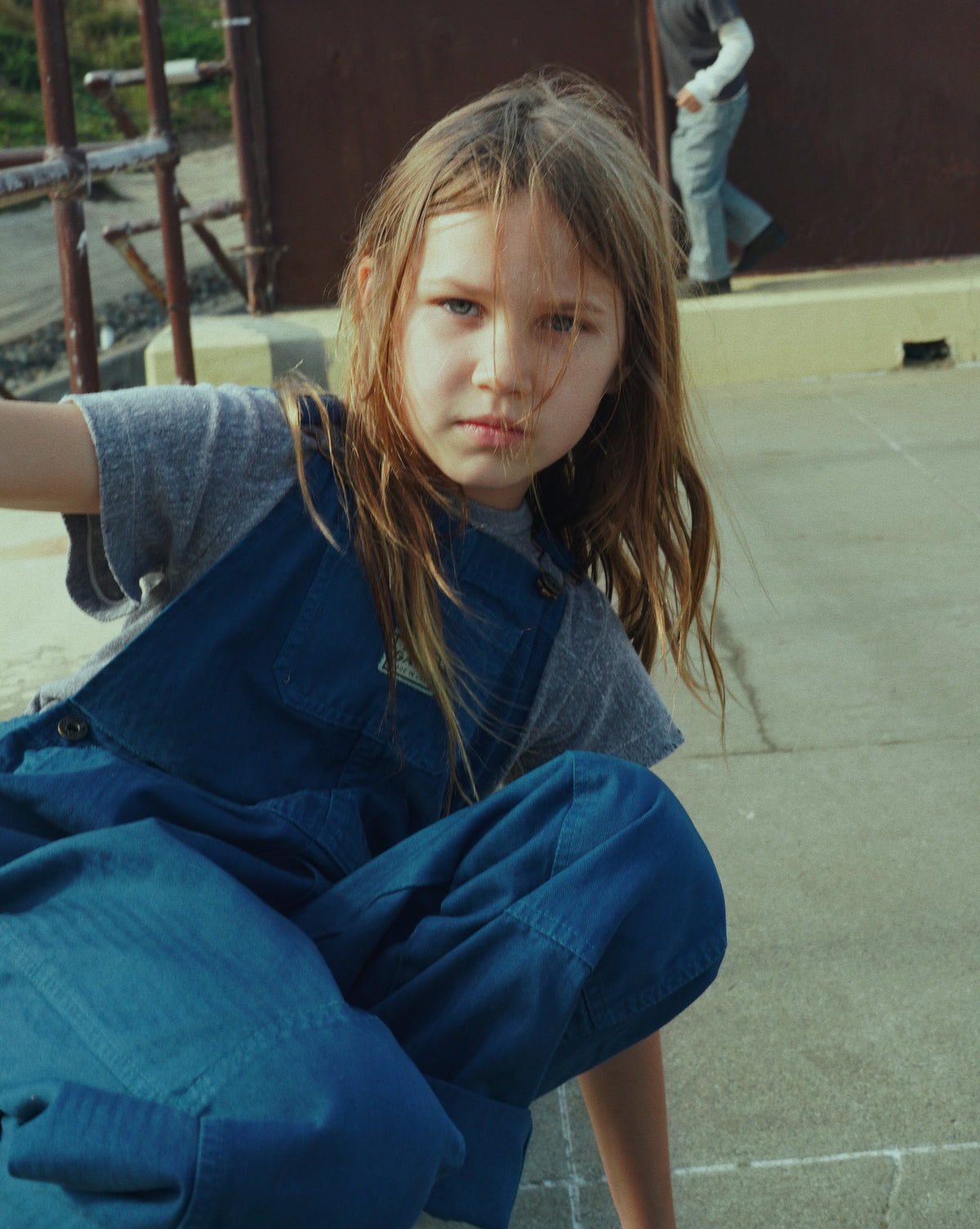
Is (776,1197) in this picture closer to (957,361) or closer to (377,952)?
(377,952)

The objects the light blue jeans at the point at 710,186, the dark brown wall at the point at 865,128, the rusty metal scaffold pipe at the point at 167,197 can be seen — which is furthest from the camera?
the dark brown wall at the point at 865,128

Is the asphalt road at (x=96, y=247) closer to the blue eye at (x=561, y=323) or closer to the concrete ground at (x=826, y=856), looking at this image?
the concrete ground at (x=826, y=856)

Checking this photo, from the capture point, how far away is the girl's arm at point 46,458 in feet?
4.10

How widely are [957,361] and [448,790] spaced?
455cm

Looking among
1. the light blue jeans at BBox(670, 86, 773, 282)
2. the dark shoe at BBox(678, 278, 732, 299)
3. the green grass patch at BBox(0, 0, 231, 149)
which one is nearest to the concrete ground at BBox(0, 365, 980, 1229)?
the dark shoe at BBox(678, 278, 732, 299)

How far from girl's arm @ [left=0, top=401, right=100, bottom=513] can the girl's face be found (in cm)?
33

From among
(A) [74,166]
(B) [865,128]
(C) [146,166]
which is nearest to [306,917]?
(A) [74,166]

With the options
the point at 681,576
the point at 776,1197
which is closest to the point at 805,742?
the point at 681,576

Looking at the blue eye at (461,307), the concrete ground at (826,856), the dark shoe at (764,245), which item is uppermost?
the blue eye at (461,307)

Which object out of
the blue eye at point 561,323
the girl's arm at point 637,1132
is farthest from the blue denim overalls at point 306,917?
the blue eye at point 561,323

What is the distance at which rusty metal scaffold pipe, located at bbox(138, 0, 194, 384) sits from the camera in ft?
13.5

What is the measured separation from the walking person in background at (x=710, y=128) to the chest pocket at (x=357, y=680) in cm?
411

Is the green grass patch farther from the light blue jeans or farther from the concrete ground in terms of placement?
the concrete ground

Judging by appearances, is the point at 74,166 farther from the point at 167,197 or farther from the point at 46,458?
the point at 46,458
